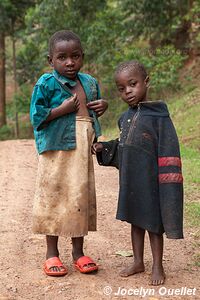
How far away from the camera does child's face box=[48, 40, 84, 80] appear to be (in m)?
3.71

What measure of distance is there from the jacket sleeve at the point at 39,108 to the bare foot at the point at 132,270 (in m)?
1.29

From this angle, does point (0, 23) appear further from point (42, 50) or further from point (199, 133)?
point (199, 133)

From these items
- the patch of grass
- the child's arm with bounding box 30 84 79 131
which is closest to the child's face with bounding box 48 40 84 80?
the child's arm with bounding box 30 84 79 131

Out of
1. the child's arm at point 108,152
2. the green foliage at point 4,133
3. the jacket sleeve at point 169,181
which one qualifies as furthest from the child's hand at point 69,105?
the green foliage at point 4,133

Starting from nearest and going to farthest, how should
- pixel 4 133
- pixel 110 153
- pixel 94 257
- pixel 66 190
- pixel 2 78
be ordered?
pixel 66 190 → pixel 110 153 → pixel 94 257 → pixel 2 78 → pixel 4 133

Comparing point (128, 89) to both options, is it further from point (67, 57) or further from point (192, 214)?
point (192, 214)

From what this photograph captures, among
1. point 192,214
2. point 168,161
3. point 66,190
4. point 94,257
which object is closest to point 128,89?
point 168,161

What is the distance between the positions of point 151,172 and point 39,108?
0.96m

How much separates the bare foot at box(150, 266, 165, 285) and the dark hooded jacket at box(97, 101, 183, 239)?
11.6 inches

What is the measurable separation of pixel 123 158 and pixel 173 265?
110cm

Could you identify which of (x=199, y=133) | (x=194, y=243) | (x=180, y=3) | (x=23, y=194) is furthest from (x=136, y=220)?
(x=180, y=3)

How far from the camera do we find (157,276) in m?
3.68

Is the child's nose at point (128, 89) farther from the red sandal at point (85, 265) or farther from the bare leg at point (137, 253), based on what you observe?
the red sandal at point (85, 265)

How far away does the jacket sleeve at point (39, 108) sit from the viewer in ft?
12.1
